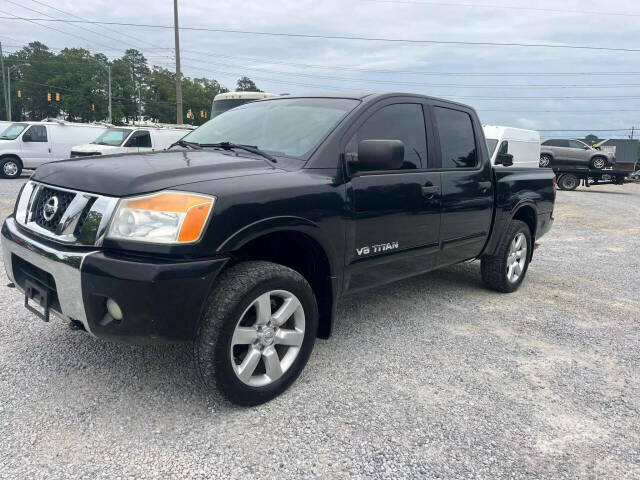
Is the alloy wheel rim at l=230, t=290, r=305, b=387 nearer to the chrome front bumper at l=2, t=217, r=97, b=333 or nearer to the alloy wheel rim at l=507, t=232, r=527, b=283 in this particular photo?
the chrome front bumper at l=2, t=217, r=97, b=333

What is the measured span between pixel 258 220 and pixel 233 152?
2.78 ft

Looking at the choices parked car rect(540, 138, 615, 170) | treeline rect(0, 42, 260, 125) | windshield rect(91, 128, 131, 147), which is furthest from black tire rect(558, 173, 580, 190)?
treeline rect(0, 42, 260, 125)

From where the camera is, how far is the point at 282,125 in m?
3.47

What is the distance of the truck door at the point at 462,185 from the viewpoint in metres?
4.05

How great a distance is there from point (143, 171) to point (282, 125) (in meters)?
1.19

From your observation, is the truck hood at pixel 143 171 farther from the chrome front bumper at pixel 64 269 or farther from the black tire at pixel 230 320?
the black tire at pixel 230 320

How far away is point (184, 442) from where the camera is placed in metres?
2.42

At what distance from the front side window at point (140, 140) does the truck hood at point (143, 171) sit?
494 inches

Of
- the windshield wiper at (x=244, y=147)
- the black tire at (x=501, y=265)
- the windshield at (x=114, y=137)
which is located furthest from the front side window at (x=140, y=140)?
the black tire at (x=501, y=265)

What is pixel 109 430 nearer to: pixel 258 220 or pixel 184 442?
pixel 184 442

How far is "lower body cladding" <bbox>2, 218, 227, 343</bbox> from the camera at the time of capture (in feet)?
7.49

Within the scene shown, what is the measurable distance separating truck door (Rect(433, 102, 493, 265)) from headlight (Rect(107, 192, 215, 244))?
7.24 ft

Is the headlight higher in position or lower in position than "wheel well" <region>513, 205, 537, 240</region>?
higher

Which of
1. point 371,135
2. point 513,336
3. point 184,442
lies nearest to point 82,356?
point 184,442
